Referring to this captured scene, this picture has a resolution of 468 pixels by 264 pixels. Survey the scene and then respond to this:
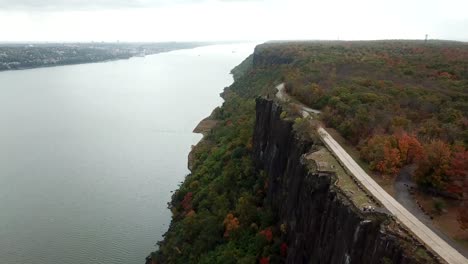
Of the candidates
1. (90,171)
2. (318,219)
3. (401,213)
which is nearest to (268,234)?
(318,219)

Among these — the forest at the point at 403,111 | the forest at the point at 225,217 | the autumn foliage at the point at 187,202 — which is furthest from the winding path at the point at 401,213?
the autumn foliage at the point at 187,202

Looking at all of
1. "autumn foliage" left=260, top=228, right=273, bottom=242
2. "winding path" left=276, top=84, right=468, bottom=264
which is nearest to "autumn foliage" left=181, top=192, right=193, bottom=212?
"autumn foliage" left=260, top=228, right=273, bottom=242

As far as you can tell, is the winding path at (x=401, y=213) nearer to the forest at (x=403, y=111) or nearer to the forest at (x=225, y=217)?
the forest at (x=403, y=111)

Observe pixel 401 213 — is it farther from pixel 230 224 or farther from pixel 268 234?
pixel 230 224

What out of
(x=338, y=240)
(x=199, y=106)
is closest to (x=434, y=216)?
(x=338, y=240)

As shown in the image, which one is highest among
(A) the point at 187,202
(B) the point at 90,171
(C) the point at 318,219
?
→ (C) the point at 318,219

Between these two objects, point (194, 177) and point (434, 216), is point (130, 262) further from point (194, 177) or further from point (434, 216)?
point (434, 216)

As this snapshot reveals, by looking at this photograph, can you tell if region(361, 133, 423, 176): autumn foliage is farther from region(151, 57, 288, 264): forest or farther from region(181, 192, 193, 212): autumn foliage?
region(181, 192, 193, 212): autumn foliage
